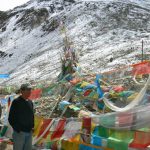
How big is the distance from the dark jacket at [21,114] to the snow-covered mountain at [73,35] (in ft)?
96.5

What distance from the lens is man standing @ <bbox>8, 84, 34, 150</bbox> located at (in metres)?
8.39

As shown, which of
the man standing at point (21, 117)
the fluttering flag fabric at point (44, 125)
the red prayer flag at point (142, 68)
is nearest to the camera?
the man standing at point (21, 117)

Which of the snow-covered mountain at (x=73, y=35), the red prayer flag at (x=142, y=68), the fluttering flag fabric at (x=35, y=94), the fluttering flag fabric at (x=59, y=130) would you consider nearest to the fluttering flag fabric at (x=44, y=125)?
the fluttering flag fabric at (x=59, y=130)

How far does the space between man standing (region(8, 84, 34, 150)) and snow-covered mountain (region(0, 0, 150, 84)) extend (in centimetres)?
2940

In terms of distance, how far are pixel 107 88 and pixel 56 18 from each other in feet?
202

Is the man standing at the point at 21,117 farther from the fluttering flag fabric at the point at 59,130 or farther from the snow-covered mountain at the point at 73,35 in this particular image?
the snow-covered mountain at the point at 73,35

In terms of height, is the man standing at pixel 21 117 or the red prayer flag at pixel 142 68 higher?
the red prayer flag at pixel 142 68

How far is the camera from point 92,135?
938cm

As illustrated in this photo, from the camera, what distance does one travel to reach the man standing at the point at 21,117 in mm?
8391

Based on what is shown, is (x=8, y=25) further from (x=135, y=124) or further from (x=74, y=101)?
(x=135, y=124)

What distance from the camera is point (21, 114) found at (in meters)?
8.42

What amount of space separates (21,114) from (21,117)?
0.05 metres

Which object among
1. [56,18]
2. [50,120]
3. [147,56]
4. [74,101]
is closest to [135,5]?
[56,18]

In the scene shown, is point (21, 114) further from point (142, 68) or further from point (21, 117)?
point (142, 68)
